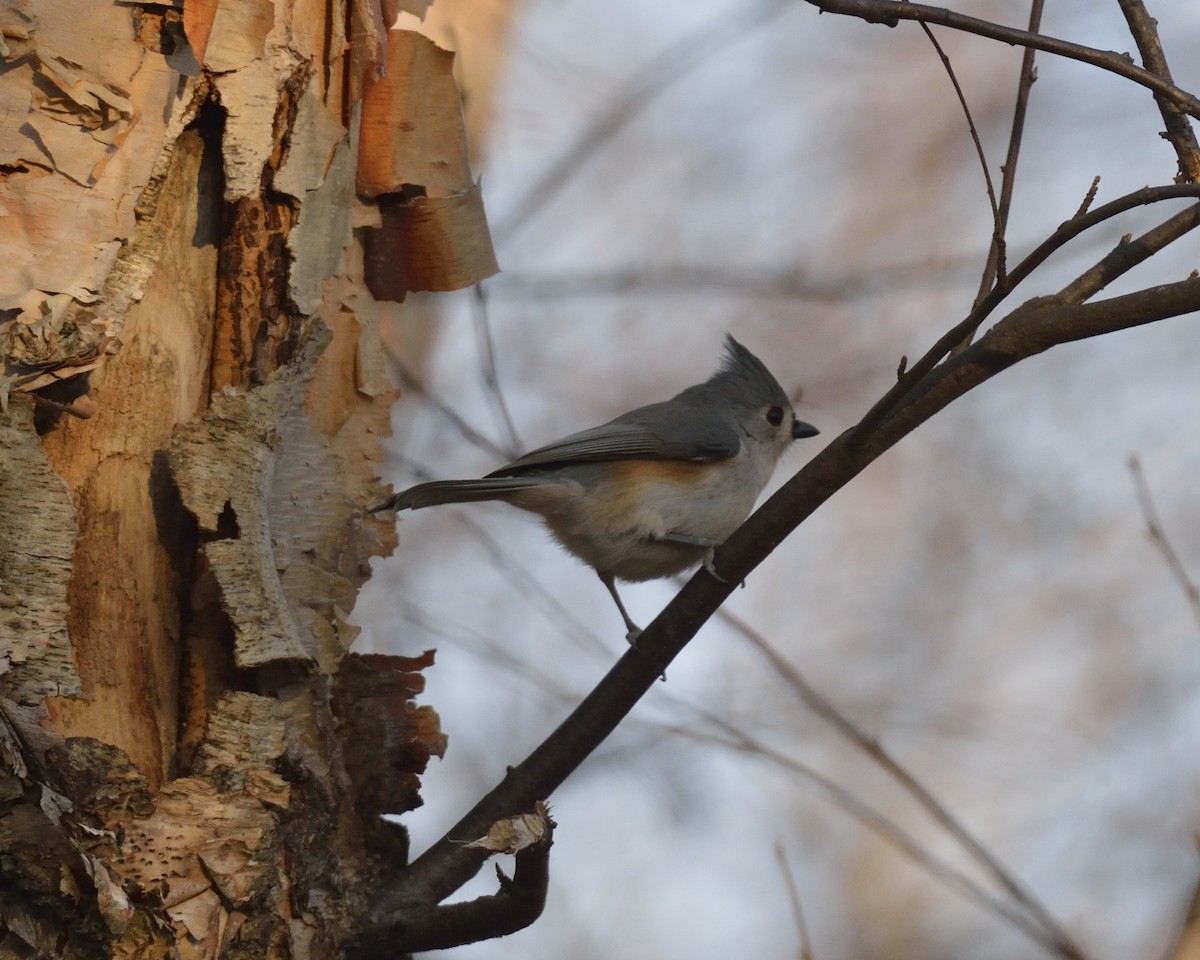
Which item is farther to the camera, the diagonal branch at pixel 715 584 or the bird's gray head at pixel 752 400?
the bird's gray head at pixel 752 400

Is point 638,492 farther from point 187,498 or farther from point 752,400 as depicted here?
point 187,498

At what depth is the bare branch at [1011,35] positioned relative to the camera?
1.67m

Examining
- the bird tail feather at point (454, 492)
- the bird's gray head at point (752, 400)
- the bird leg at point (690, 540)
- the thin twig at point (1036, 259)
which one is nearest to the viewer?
the thin twig at point (1036, 259)

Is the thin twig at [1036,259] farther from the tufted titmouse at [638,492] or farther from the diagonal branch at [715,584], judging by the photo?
the tufted titmouse at [638,492]

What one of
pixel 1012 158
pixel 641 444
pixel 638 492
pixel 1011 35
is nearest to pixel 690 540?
pixel 638 492

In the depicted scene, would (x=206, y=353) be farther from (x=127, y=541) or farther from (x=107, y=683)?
(x=107, y=683)

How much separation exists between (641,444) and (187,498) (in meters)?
1.59

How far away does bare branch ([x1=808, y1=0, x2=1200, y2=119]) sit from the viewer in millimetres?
1672

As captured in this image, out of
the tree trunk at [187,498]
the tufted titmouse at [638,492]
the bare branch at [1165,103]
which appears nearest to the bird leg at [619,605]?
the tufted titmouse at [638,492]

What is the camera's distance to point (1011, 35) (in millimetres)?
1688

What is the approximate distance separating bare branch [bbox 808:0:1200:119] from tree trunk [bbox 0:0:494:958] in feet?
3.13

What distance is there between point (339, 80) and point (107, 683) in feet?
3.75

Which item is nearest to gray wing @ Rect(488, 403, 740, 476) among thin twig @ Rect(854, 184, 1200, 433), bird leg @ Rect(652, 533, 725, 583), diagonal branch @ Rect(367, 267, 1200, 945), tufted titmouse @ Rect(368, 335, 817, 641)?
tufted titmouse @ Rect(368, 335, 817, 641)

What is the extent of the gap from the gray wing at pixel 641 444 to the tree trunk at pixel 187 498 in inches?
35.6
